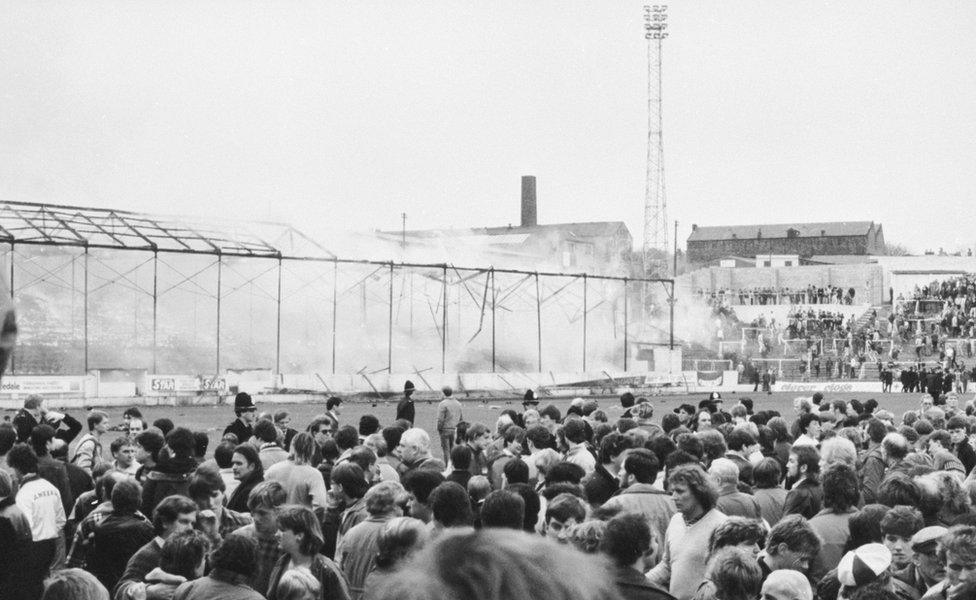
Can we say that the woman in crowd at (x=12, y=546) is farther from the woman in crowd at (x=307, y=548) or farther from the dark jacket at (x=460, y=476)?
the dark jacket at (x=460, y=476)

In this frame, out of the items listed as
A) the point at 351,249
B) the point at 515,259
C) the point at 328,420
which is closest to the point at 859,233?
the point at 515,259

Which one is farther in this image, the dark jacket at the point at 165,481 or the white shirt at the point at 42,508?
the dark jacket at the point at 165,481

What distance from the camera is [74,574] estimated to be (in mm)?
5207

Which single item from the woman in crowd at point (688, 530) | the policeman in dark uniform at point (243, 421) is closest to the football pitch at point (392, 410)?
the policeman in dark uniform at point (243, 421)

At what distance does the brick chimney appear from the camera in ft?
338

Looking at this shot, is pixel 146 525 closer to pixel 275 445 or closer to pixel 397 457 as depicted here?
pixel 275 445

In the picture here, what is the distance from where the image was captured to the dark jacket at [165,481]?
29.0ft

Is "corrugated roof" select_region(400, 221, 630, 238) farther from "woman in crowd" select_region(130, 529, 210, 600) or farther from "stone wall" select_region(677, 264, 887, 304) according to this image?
"woman in crowd" select_region(130, 529, 210, 600)

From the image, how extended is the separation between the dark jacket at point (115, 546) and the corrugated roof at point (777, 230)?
386 ft

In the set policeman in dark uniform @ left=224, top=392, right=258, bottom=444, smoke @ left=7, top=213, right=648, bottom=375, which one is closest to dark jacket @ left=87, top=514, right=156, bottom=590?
policeman in dark uniform @ left=224, top=392, right=258, bottom=444

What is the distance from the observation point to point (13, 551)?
6992mm

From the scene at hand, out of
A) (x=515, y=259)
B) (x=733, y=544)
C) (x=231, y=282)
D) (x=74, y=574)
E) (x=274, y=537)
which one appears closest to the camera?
(x=74, y=574)

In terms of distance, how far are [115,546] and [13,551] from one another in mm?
609

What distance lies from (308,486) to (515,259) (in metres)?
78.7
